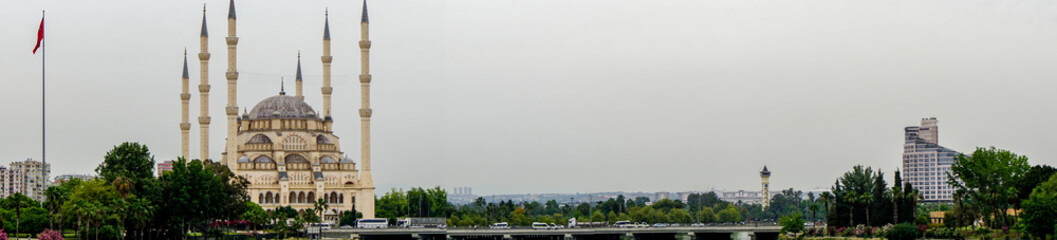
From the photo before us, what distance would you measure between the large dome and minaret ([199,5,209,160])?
16.3 meters

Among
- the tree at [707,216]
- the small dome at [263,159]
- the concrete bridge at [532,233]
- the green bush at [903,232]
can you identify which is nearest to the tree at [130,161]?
the concrete bridge at [532,233]

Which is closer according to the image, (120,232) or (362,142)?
(120,232)

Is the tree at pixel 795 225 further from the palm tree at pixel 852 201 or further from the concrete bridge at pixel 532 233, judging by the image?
the concrete bridge at pixel 532 233

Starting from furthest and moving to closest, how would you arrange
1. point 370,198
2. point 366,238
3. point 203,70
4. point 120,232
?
point 370,198, point 203,70, point 366,238, point 120,232

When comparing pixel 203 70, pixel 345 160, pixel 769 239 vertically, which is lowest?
pixel 769 239

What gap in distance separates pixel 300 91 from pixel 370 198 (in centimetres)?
2212

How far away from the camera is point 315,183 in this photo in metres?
150

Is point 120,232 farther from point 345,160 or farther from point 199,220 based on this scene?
point 345,160

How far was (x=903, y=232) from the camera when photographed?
102312 millimetres

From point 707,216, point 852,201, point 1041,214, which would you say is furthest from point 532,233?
point 707,216

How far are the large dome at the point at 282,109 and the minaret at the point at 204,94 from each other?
16.3m

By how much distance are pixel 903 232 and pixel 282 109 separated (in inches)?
3231

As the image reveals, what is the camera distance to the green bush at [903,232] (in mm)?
102000

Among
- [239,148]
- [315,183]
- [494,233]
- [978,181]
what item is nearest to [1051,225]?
[978,181]
